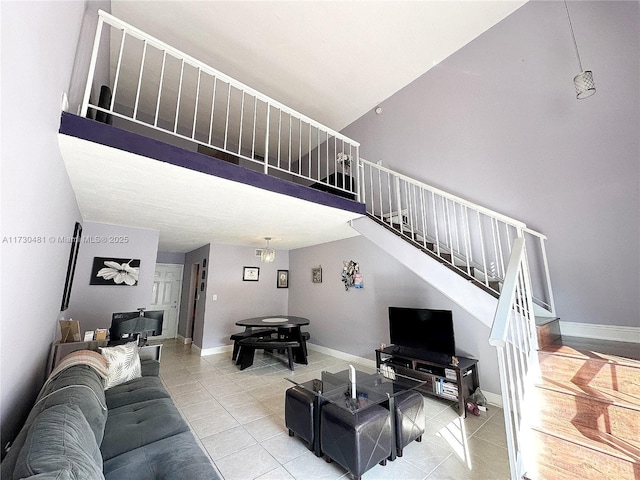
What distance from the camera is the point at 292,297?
20.8 ft

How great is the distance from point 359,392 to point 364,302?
7.40 ft

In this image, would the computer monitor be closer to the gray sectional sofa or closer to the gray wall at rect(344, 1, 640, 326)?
the gray sectional sofa

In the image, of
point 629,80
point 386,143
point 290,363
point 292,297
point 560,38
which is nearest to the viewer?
point 629,80

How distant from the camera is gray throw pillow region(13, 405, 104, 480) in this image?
0.85m

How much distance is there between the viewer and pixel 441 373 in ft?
10.3

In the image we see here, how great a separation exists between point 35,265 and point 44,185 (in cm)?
49

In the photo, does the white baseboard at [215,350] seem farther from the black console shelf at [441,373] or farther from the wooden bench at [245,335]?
the black console shelf at [441,373]

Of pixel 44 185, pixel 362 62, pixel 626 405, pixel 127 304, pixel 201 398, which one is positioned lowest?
pixel 201 398

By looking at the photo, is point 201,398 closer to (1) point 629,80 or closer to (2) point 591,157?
(2) point 591,157

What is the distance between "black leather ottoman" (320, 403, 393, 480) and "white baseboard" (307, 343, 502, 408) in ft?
5.74

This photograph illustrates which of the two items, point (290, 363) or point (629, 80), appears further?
point (290, 363)

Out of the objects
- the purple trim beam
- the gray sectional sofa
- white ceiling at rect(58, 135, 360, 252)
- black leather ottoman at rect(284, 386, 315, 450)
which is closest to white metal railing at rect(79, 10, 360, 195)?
the purple trim beam

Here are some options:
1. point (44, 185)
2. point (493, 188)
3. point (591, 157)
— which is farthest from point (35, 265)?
point (591, 157)

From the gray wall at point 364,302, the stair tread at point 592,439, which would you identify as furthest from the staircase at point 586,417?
the gray wall at point 364,302
